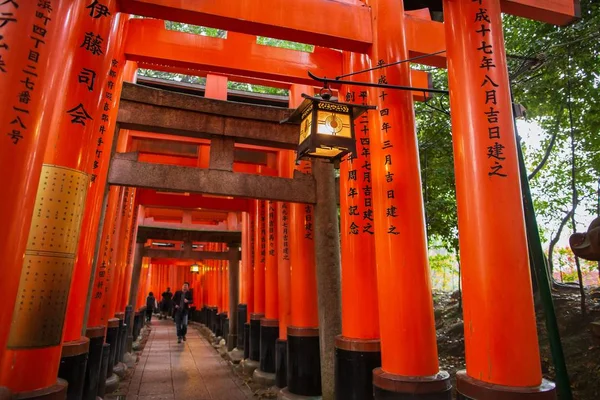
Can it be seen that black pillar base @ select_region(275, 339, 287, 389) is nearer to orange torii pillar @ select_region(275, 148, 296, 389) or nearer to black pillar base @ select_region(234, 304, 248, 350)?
orange torii pillar @ select_region(275, 148, 296, 389)

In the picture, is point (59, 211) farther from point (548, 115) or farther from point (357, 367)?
point (548, 115)

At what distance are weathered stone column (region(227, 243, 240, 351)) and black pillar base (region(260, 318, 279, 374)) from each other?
15.3ft

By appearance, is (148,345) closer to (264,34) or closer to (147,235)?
(147,235)

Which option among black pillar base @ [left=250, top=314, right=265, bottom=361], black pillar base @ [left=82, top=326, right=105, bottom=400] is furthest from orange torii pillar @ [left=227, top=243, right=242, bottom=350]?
black pillar base @ [left=82, top=326, right=105, bottom=400]

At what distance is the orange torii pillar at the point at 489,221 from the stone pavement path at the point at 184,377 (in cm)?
542

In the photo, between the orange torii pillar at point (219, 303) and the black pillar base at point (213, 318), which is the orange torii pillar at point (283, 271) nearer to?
the orange torii pillar at point (219, 303)

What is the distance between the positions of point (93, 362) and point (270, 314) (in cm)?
400

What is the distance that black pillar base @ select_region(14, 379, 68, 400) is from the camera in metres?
2.90

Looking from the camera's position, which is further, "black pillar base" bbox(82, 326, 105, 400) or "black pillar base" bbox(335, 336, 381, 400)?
"black pillar base" bbox(82, 326, 105, 400)

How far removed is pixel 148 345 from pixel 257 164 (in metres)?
8.51

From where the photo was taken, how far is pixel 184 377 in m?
8.66

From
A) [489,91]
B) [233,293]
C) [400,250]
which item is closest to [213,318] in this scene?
[233,293]

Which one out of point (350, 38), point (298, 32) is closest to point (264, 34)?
point (298, 32)

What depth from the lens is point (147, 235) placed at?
14.1 meters
